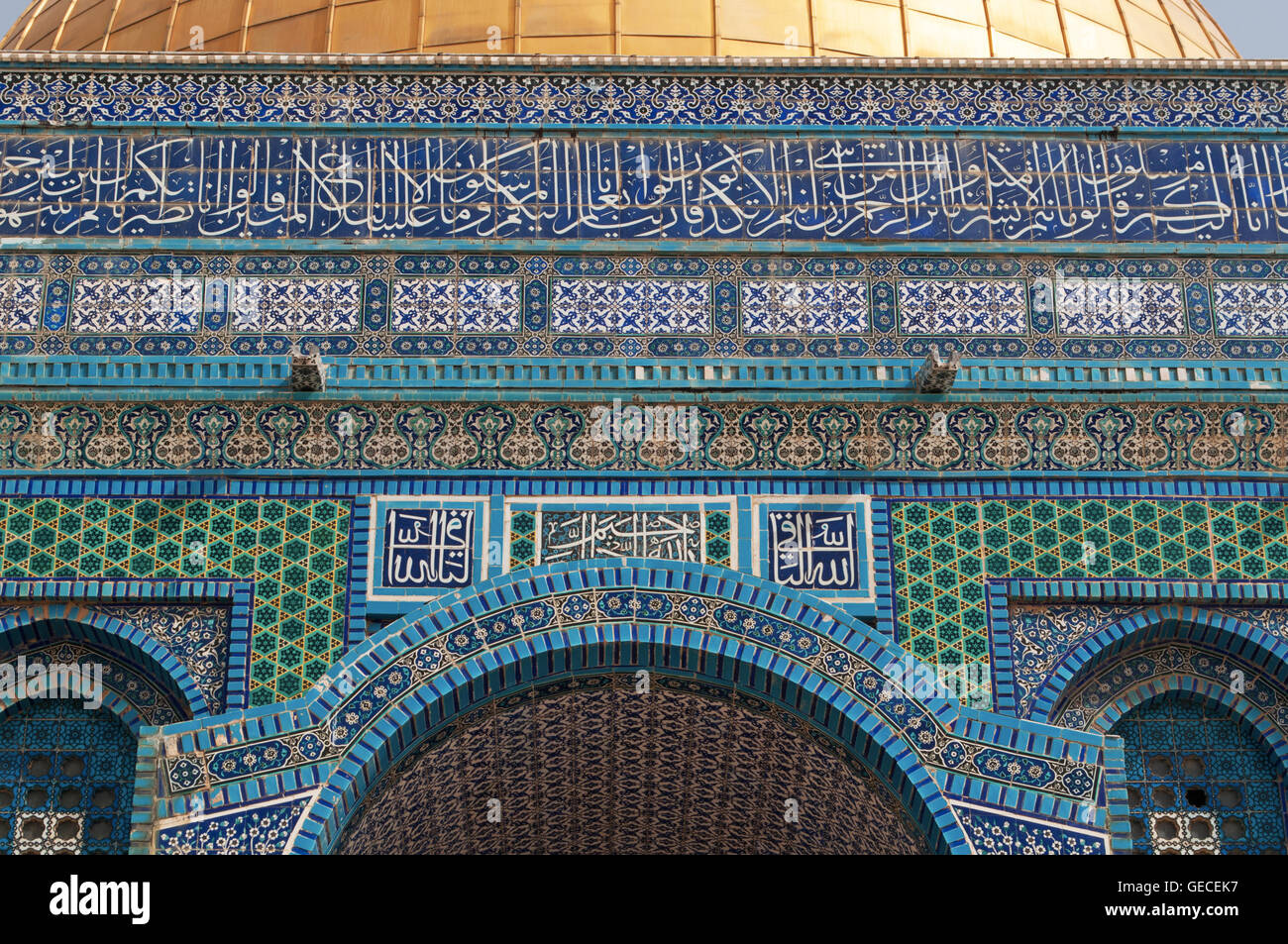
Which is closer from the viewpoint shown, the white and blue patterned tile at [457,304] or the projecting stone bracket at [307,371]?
the projecting stone bracket at [307,371]

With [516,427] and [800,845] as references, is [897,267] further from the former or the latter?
[800,845]

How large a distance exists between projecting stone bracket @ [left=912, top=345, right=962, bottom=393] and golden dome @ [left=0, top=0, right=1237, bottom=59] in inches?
87.1

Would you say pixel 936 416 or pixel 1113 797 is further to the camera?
pixel 936 416

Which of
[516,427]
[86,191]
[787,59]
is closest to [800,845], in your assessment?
[516,427]

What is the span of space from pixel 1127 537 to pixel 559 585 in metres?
1.99

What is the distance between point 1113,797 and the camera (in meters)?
7.20

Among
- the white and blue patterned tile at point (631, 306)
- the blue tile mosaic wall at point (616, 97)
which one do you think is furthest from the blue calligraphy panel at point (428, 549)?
the blue tile mosaic wall at point (616, 97)

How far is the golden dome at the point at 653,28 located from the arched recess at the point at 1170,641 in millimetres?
2777

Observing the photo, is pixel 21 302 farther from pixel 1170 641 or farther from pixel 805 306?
pixel 1170 641

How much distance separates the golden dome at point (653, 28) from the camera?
9.47 metres
